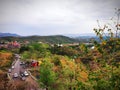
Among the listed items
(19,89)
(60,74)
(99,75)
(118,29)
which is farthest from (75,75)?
(118,29)

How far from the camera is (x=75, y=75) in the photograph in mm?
28984

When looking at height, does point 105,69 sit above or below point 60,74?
above

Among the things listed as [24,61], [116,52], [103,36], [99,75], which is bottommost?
[24,61]

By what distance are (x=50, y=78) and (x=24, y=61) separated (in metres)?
26.1

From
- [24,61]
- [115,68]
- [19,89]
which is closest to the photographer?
[115,68]

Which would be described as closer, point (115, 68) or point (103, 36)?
point (103, 36)

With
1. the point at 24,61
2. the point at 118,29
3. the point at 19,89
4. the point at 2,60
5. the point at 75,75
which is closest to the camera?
the point at 118,29

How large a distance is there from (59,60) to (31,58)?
1051 cm

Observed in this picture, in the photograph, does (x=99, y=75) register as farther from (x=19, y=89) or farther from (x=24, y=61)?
(x=24, y=61)

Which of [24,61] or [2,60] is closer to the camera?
[2,60]

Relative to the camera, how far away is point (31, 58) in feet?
164

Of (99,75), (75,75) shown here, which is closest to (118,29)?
(99,75)

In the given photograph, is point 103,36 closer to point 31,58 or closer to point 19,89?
point 19,89

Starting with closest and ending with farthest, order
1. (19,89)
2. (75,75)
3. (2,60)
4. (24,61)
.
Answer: (19,89) < (75,75) < (2,60) < (24,61)
